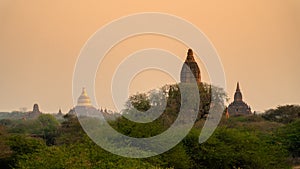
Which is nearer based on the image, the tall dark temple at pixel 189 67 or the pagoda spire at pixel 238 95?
the tall dark temple at pixel 189 67

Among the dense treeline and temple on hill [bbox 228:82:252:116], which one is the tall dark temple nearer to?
temple on hill [bbox 228:82:252:116]

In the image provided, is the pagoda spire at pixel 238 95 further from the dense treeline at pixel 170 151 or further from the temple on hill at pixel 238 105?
the dense treeline at pixel 170 151

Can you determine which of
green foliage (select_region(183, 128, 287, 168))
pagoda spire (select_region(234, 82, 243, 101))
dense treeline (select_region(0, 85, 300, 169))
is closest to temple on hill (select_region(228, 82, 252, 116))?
pagoda spire (select_region(234, 82, 243, 101))

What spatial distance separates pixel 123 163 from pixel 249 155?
1146 centimetres

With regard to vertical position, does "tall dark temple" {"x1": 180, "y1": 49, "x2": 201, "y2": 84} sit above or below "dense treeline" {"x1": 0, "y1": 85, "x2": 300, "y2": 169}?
above

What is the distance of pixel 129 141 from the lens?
4297cm

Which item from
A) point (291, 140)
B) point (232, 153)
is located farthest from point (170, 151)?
point (291, 140)

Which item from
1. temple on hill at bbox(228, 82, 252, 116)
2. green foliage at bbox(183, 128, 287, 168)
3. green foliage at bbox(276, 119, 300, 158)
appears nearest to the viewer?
green foliage at bbox(183, 128, 287, 168)

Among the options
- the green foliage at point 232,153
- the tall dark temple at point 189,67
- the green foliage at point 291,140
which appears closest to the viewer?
the green foliage at point 232,153

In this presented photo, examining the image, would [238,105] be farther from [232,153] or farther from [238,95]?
[232,153]

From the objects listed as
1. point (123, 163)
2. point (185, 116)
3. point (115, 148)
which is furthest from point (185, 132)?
point (185, 116)

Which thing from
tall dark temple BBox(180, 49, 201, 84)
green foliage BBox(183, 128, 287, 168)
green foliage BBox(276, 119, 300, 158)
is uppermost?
tall dark temple BBox(180, 49, 201, 84)

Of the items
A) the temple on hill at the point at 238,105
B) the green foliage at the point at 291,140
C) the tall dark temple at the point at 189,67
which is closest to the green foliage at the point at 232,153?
the green foliage at the point at 291,140

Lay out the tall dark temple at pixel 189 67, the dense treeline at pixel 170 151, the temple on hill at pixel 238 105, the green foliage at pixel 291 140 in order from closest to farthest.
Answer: the dense treeline at pixel 170 151 → the green foliage at pixel 291 140 → the tall dark temple at pixel 189 67 → the temple on hill at pixel 238 105
